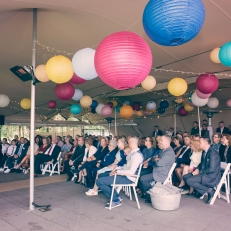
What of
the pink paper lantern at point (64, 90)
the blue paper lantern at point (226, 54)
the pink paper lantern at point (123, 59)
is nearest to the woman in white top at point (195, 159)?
the blue paper lantern at point (226, 54)

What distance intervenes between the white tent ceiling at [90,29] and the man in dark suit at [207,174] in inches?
84.9

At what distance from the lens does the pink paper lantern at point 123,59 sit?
2.40 m

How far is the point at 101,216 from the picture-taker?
344cm

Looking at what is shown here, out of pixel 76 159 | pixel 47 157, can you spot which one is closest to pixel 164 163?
pixel 76 159

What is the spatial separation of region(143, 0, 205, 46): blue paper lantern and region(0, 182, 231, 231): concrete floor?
7.31 ft

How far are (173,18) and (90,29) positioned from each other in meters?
3.16

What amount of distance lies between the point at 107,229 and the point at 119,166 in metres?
1.71

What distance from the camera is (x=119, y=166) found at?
183 inches

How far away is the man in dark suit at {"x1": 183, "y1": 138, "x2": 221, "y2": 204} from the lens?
12.9ft

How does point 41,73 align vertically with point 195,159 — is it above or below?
above

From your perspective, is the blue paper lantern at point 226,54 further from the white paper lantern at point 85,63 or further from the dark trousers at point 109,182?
the dark trousers at point 109,182

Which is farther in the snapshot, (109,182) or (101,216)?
(109,182)

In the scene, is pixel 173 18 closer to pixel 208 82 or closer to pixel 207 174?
pixel 207 174

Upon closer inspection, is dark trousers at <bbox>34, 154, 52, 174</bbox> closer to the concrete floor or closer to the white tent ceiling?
the concrete floor
